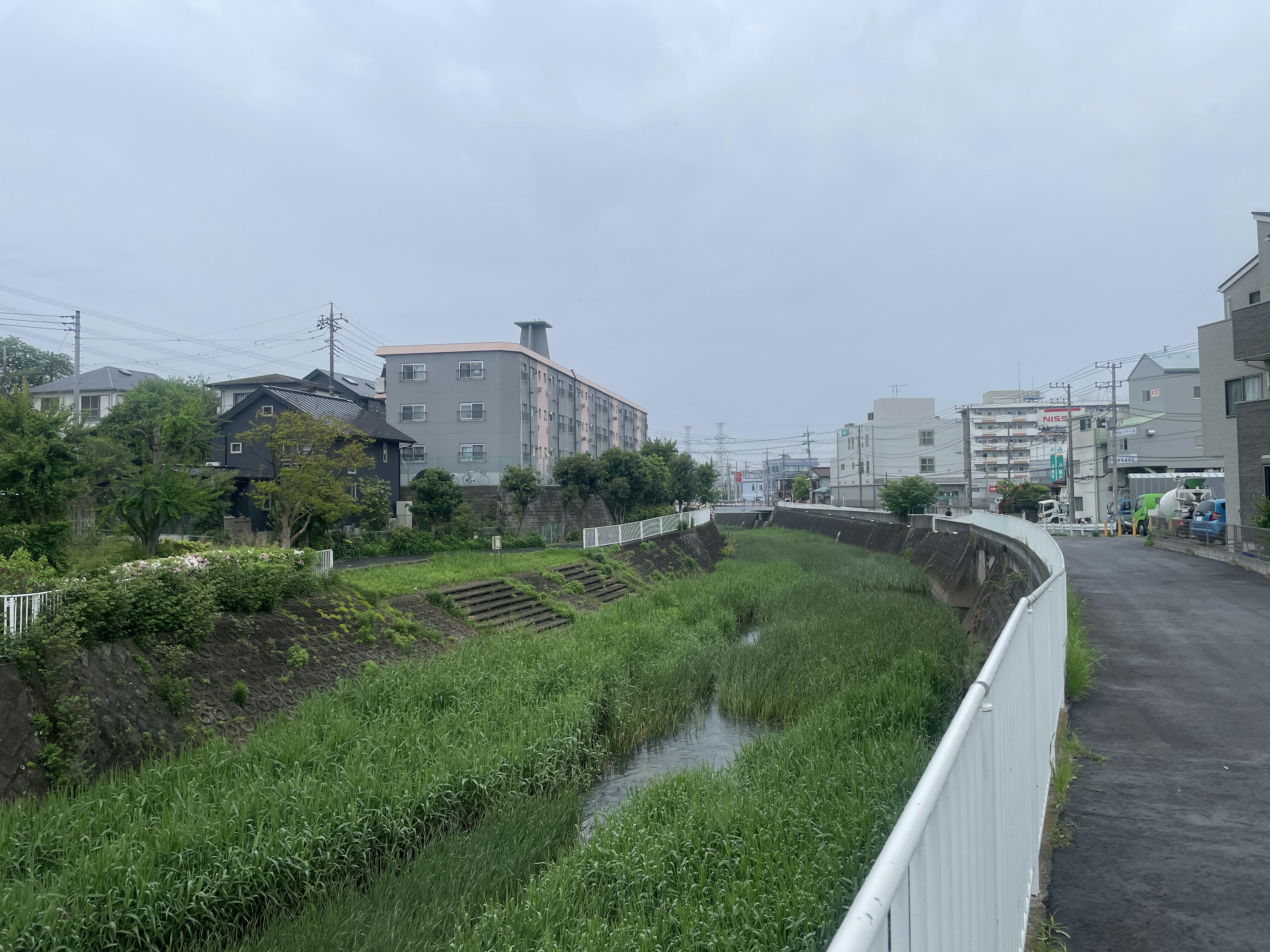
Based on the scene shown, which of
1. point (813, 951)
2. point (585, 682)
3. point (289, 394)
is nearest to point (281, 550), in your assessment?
point (585, 682)

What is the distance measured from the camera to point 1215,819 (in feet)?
16.9

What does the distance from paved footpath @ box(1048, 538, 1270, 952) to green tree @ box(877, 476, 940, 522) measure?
105ft

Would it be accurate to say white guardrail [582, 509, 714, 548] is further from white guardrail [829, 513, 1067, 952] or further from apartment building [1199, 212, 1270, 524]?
white guardrail [829, 513, 1067, 952]

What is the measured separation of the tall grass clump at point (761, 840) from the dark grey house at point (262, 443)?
27.1m

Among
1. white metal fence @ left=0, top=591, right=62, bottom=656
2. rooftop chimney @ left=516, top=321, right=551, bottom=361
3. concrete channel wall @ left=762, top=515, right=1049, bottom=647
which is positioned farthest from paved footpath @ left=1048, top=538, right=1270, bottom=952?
rooftop chimney @ left=516, top=321, right=551, bottom=361

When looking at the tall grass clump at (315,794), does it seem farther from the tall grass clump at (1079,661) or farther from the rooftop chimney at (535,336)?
the rooftop chimney at (535,336)

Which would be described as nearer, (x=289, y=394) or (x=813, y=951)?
(x=813, y=951)

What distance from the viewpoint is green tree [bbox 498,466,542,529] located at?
3888cm

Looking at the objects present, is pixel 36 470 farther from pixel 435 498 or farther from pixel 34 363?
pixel 34 363

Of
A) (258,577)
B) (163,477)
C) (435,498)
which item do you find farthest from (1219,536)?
(163,477)

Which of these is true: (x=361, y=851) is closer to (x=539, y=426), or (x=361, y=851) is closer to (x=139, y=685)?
(x=139, y=685)

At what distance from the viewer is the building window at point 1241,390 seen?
88.4 feet

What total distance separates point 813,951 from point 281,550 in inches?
506

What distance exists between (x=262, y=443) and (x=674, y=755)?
28958 mm
